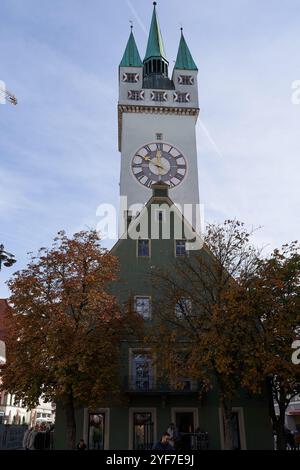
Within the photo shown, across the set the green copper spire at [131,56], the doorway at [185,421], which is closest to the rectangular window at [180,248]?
the doorway at [185,421]

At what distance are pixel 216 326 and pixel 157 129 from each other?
3612 cm

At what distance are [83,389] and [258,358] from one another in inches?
323

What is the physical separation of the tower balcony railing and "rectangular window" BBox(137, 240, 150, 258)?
Answer: 7.77 metres

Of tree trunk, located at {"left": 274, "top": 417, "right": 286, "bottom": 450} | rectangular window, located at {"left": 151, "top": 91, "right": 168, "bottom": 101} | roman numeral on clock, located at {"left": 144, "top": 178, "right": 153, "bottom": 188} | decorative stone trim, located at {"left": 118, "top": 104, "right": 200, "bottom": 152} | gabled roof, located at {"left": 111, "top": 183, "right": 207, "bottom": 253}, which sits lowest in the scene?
tree trunk, located at {"left": 274, "top": 417, "right": 286, "bottom": 450}

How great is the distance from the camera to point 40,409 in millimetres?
82500

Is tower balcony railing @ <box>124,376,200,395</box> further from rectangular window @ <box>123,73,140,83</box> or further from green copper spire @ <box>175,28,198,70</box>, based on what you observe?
green copper spire @ <box>175,28,198,70</box>

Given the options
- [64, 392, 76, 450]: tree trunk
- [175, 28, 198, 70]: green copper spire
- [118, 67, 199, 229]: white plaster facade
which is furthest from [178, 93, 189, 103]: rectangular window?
[64, 392, 76, 450]: tree trunk

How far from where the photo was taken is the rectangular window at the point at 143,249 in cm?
3152

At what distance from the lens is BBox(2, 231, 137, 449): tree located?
22672 mm

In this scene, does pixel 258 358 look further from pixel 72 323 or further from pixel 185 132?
pixel 185 132

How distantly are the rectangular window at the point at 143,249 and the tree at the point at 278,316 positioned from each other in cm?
891

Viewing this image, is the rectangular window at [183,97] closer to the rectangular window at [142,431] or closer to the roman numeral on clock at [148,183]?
the roman numeral on clock at [148,183]

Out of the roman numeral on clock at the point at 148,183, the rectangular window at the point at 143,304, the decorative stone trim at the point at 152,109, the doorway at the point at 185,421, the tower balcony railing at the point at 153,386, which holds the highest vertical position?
the decorative stone trim at the point at 152,109

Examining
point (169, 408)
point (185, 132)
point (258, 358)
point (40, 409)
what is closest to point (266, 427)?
point (169, 408)
